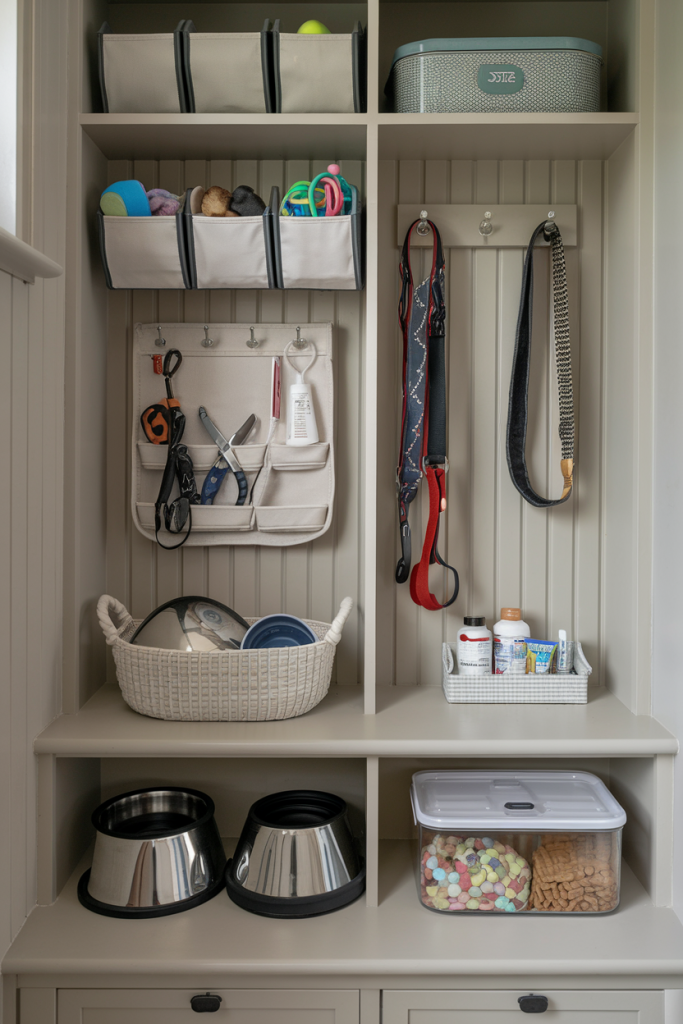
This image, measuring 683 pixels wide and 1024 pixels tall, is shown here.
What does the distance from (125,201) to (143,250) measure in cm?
11

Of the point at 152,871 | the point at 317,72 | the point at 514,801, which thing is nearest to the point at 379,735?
the point at 514,801

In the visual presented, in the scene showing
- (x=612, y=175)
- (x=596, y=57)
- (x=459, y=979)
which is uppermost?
(x=596, y=57)

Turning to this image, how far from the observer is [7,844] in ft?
4.58

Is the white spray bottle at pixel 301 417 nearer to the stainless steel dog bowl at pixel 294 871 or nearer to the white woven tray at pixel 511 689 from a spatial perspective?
the white woven tray at pixel 511 689

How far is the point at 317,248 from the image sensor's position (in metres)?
1.74

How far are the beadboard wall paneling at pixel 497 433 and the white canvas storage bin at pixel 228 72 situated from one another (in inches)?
15.2

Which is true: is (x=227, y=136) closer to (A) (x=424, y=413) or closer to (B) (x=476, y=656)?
(A) (x=424, y=413)

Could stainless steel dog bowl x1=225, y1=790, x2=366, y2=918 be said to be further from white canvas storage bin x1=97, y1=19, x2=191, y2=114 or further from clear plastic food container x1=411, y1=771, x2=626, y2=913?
white canvas storage bin x1=97, y1=19, x2=191, y2=114

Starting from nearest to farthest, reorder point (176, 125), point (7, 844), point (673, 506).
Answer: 1. point (7, 844)
2. point (673, 506)
3. point (176, 125)

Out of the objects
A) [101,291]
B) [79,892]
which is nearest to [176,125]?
[101,291]

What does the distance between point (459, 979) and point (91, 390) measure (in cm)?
148

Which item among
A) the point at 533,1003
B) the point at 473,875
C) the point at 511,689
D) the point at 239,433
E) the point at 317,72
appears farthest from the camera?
the point at 239,433

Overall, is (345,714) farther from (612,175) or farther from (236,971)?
(612,175)

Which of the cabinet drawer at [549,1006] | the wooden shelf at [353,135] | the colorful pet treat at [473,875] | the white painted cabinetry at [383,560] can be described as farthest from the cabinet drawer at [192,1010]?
the wooden shelf at [353,135]
